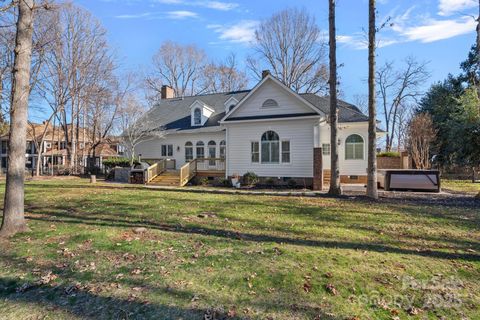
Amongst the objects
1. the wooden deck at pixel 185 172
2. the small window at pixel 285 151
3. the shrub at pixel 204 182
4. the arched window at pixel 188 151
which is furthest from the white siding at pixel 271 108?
the arched window at pixel 188 151

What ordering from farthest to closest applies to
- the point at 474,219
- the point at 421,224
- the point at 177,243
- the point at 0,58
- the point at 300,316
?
the point at 0,58, the point at 474,219, the point at 421,224, the point at 177,243, the point at 300,316

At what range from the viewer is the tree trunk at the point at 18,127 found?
21.4 ft

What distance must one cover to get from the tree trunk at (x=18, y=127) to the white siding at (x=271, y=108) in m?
13.0

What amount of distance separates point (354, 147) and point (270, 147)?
215 inches

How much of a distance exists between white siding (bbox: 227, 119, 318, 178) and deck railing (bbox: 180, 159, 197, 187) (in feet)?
8.94

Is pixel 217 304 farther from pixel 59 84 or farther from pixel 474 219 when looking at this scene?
pixel 59 84

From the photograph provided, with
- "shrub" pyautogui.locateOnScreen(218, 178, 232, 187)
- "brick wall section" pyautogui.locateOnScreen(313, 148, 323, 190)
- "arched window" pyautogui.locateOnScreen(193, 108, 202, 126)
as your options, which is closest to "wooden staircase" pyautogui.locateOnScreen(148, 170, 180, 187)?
"shrub" pyautogui.locateOnScreen(218, 178, 232, 187)

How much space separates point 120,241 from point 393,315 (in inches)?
185

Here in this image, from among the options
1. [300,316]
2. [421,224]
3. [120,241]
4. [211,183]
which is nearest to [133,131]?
[211,183]

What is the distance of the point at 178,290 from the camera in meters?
3.83

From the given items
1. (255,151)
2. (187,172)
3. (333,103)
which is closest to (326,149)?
(255,151)

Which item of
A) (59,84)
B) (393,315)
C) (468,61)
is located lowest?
(393,315)

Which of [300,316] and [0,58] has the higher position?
[0,58]

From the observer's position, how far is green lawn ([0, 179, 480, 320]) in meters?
3.50
